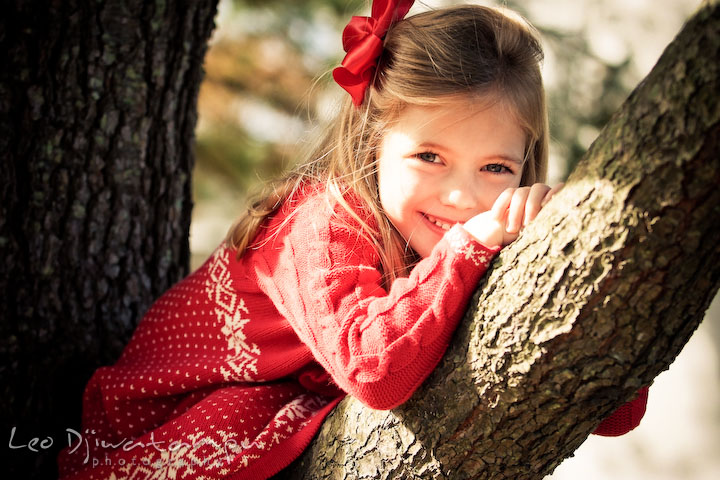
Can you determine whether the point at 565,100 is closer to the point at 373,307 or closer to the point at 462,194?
the point at 462,194

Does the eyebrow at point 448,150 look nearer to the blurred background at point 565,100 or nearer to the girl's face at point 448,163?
the girl's face at point 448,163

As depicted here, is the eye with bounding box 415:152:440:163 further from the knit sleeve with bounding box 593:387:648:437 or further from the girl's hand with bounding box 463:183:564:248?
the knit sleeve with bounding box 593:387:648:437

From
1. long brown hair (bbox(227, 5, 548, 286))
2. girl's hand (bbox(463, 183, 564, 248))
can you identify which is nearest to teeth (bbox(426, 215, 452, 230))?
long brown hair (bbox(227, 5, 548, 286))

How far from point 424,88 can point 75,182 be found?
1.20 meters

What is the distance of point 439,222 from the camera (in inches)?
67.6

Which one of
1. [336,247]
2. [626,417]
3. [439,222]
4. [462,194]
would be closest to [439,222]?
[439,222]

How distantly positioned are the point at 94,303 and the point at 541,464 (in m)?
1.55

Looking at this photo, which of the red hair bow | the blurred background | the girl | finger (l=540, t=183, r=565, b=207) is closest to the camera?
finger (l=540, t=183, r=565, b=207)

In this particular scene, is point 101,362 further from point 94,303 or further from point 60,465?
point 60,465

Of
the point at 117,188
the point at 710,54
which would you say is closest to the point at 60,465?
the point at 117,188

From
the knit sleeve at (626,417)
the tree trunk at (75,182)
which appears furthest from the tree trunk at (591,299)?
the tree trunk at (75,182)

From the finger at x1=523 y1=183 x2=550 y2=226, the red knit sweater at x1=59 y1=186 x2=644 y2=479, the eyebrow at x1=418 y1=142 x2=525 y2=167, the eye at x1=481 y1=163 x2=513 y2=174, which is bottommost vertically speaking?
the red knit sweater at x1=59 y1=186 x2=644 y2=479

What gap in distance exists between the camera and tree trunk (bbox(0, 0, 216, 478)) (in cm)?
207

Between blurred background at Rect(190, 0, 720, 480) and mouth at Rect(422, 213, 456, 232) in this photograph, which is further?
blurred background at Rect(190, 0, 720, 480)
